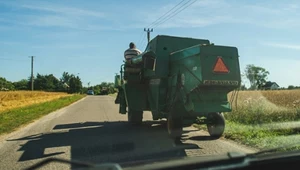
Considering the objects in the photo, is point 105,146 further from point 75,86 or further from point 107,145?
point 75,86

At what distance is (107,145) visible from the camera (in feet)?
25.5

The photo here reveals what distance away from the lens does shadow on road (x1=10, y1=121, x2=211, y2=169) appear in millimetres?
6605

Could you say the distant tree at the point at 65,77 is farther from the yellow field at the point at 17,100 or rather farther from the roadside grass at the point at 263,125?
the roadside grass at the point at 263,125

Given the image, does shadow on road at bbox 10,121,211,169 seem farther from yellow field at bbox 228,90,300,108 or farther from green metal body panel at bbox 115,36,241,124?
yellow field at bbox 228,90,300,108

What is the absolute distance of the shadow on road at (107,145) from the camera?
21.7ft

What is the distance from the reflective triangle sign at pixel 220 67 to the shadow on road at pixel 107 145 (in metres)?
1.83

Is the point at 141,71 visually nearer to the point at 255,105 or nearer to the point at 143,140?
the point at 143,140

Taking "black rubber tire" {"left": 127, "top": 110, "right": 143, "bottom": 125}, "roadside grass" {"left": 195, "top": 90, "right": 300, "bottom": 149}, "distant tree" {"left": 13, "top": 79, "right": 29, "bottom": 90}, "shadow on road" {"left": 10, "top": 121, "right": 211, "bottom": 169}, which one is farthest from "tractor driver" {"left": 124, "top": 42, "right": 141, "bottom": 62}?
"distant tree" {"left": 13, "top": 79, "right": 29, "bottom": 90}

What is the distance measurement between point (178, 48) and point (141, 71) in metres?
1.74

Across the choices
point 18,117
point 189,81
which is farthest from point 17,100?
point 189,81

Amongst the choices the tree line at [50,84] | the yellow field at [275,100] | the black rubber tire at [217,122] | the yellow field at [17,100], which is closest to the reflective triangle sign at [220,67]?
the black rubber tire at [217,122]

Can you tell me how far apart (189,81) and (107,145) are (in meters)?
2.51

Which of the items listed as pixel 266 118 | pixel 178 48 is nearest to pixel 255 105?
pixel 266 118

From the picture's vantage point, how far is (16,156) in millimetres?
6910
